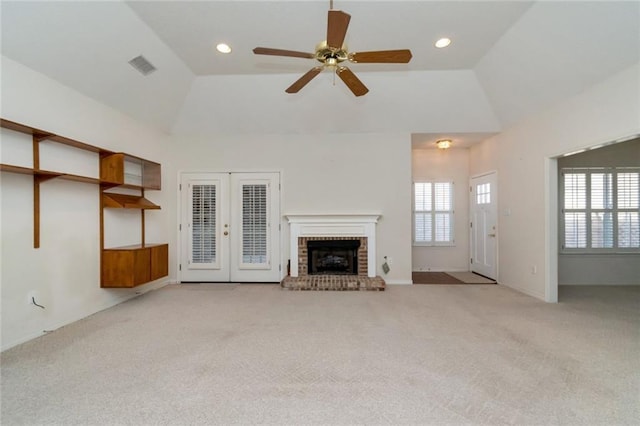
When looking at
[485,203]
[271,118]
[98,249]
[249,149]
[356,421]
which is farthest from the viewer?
[485,203]

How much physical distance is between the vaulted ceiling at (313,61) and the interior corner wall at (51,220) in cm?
21

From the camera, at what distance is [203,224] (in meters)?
5.21

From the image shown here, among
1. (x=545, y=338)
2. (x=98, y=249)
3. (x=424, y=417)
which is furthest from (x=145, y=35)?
(x=545, y=338)

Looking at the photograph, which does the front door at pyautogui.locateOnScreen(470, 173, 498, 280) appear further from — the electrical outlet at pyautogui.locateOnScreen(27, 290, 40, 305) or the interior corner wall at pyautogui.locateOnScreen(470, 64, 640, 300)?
the electrical outlet at pyautogui.locateOnScreen(27, 290, 40, 305)

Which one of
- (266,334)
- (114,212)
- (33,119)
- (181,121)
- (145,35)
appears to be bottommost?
(266,334)

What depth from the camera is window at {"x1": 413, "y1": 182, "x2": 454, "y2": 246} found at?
6.18 meters

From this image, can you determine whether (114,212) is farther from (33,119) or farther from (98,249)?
(33,119)

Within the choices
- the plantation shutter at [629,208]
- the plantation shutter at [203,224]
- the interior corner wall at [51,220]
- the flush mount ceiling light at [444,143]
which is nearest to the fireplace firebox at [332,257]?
the plantation shutter at [203,224]

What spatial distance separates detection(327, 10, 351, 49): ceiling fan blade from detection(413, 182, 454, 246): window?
4.66m

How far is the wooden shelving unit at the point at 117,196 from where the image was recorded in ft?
9.36

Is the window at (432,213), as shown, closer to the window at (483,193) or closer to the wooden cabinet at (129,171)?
the window at (483,193)

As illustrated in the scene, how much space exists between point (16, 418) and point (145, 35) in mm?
3879

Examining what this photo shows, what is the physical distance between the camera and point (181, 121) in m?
4.95

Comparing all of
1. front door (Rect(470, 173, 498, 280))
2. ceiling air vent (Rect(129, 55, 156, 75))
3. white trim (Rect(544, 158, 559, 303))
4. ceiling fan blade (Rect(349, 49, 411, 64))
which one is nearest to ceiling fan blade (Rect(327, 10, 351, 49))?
ceiling fan blade (Rect(349, 49, 411, 64))
